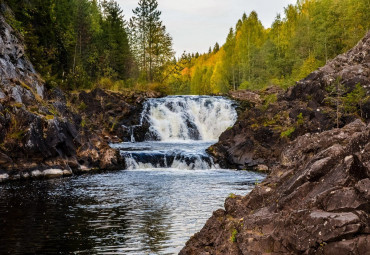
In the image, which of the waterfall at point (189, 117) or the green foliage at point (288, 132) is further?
the waterfall at point (189, 117)

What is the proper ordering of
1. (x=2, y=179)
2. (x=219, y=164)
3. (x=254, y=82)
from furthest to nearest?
(x=254, y=82), (x=219, y=164), (x=2, y=179)

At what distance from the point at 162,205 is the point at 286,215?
10.5m

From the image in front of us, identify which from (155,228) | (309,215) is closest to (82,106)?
(155,228)

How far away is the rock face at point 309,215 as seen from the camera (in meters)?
6.05

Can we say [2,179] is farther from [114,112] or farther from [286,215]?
[114,112]

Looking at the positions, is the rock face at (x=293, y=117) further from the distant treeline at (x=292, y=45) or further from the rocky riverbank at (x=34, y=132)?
the distant treeline at (x=292, y=45)

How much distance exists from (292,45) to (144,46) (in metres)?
27.2

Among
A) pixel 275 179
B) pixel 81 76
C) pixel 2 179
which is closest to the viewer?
pixel 275 179

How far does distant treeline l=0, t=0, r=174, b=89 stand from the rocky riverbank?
544 centimetres

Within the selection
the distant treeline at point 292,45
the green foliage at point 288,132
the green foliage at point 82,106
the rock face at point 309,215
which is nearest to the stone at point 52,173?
the rock face at point 309,215

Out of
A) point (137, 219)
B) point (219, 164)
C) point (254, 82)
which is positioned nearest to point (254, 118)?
point (219, 164)

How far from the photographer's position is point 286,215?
7.23 metres

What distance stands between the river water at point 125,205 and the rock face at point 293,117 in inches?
105

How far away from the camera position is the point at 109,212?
51.3ft
